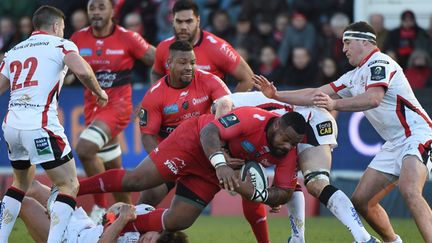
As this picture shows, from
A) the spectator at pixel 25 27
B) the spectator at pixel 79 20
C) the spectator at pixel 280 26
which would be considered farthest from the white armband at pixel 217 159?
the spectator at pixel 25 27

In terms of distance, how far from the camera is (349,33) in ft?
36.2

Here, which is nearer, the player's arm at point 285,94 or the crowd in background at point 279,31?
the player's arm at point 285,94

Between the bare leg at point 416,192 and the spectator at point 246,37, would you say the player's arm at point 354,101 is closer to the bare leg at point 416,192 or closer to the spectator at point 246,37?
the bare leg at point 416,192

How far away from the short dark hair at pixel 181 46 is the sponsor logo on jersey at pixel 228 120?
1697mm

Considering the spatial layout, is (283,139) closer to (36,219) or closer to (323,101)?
(323,101)

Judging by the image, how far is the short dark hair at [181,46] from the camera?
38.4 feet

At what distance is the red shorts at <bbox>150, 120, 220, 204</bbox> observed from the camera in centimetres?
1066

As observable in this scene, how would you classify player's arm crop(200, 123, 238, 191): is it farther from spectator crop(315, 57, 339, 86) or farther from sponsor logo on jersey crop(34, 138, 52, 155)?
spectator crop(315, 57, 339, 86)

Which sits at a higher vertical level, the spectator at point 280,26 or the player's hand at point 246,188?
the player's hand at point 246,188

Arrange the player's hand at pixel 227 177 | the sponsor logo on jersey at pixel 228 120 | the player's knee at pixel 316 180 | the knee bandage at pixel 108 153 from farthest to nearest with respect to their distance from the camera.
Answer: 1. the knee bandage at pixel 108 153
2. the player's knee at pixel 316 180
3. the sponsor logo on jersey at pixel 228 120
4. the player's hand at pixel 227 177

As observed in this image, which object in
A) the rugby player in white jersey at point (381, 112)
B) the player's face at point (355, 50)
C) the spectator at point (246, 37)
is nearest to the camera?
the rugby player in white jersey at point (381, 112)

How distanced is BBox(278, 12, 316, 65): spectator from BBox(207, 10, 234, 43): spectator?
0.97 meters

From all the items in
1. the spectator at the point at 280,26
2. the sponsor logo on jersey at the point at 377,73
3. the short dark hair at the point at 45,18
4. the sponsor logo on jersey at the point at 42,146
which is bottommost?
the spectator at the point at 280,26

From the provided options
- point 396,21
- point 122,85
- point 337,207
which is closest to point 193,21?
point 122,85
